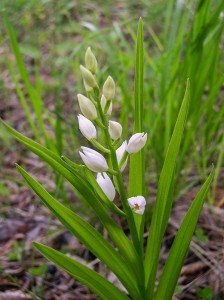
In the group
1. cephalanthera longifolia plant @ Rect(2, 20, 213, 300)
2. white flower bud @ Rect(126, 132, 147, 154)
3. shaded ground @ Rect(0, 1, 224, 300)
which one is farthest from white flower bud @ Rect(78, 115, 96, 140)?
shaded ground @ Rect(0, 1, 224, 300)

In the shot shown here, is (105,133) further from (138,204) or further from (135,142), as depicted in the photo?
(138,204)

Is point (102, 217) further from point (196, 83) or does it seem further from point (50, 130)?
point (50, 130)

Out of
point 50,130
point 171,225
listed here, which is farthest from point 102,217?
point 50,130

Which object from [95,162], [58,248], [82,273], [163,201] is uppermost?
[95,162]

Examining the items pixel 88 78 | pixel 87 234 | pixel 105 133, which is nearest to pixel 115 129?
pixel 105 133

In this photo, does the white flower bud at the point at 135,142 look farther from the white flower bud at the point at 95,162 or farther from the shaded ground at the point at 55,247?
the shaded ground at the point at 55,247

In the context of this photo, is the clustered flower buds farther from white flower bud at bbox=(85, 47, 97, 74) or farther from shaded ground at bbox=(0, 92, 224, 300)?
shaded ground at bbox=(0, 92, 224, 300)
